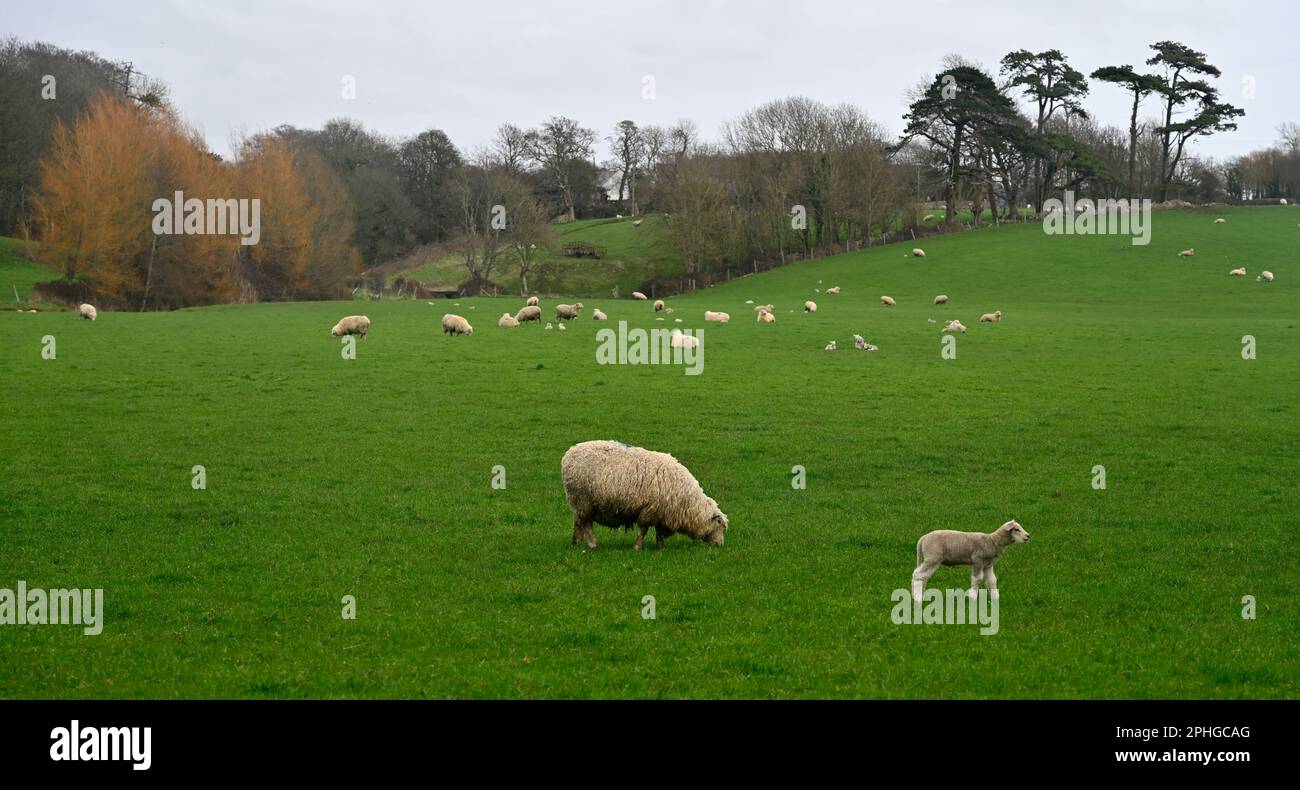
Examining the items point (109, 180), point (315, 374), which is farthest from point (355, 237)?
point (315, 374)

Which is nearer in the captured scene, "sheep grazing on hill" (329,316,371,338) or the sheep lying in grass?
the sheep lying in grass

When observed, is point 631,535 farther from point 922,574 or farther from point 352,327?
point 352,327

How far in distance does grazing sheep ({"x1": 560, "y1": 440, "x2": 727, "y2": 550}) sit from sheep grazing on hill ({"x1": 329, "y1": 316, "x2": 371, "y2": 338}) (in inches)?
1211

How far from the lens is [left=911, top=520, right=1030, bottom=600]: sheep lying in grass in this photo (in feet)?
40.5

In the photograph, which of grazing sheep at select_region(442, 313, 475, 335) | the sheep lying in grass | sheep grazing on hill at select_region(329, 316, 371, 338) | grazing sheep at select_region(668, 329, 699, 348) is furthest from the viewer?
grazing sheep at select_region(442, 313, 475, 335)

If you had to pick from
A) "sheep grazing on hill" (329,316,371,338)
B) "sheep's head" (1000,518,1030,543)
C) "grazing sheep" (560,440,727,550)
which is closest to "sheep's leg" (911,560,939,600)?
"sheep's head" (1000,518,1030,543)

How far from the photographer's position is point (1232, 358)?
37.5m

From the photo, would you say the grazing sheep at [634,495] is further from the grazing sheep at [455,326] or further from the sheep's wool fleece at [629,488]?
the grazing sheep at [455,326]

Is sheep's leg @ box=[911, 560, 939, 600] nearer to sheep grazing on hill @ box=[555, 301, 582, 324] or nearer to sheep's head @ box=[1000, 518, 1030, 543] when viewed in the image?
sheep's head @ box=[1000, 518, 1030, 543]

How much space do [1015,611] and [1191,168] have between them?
129m

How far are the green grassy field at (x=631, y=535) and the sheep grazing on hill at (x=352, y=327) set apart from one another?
211 centimetres

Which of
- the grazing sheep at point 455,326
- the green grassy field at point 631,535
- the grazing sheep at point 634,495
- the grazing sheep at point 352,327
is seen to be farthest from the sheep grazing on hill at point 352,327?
the grazing sheep at point 634,495
